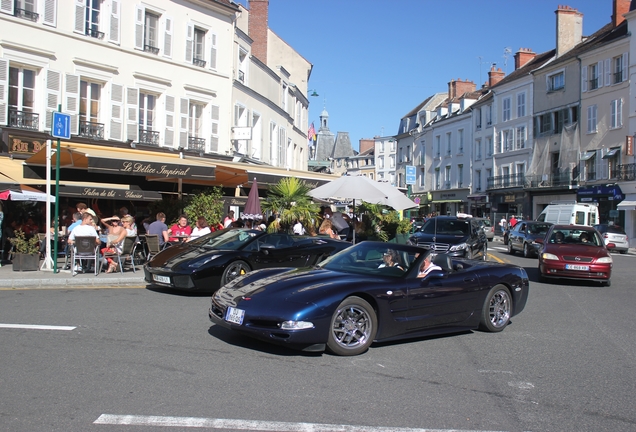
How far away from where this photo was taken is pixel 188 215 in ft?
57.4

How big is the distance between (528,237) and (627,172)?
16.8m

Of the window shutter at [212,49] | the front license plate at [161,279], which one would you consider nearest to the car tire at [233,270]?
the front license plate at [161,279]

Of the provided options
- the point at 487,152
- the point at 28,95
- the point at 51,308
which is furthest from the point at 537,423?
the point at 487,152

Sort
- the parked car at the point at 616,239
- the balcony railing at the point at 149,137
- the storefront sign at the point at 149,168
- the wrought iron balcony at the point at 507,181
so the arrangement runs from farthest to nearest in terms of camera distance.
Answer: the wrought iron balcony at the point at 507,181 → the parked car at the point at 616,239 → the balcony railing at the point at 149,137 → the storefront sign at the point at 149,168

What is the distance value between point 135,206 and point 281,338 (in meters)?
16.7

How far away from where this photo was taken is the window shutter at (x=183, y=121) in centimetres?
2584

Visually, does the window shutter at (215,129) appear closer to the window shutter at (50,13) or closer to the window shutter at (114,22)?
the window shutter at (114,22)

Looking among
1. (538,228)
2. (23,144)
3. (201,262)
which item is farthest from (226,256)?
(538,228)

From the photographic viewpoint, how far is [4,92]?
19797 millimetres

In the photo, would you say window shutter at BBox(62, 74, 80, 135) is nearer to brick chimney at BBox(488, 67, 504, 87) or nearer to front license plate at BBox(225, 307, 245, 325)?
front license plate at BBox(225, 307, 245, 325)

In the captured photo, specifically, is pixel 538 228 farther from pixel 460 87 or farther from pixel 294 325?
pixel 460 87

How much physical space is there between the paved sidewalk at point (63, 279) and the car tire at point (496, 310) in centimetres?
724

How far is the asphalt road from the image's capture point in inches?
175

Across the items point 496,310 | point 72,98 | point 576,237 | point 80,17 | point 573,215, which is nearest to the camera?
point 496,310
